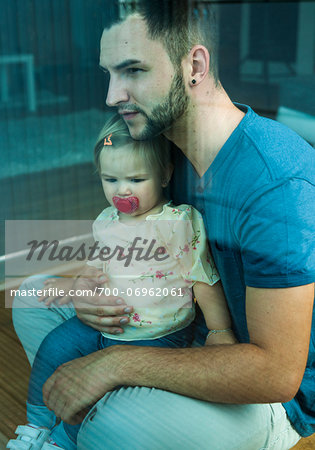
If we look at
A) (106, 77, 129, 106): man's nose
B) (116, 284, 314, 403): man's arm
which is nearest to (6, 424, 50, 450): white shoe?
(116, 284, 314, 403): man's arm

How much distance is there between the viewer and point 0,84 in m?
1.03

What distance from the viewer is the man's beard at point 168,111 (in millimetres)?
811

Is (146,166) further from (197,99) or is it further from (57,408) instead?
(57,408)

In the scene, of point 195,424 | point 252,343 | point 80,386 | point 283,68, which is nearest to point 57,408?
point 80,386

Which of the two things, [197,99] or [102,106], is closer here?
[197,99]

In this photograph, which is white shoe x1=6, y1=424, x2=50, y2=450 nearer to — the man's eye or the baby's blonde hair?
the baby's blonde hair

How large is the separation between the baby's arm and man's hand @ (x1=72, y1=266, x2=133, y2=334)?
126mm

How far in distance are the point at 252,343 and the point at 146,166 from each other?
0.33 meters

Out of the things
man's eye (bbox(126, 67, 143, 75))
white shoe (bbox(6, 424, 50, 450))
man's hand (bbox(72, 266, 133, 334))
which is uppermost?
man's eye (bbox(126, 67, 143, 75))

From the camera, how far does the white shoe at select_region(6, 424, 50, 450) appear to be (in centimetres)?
101

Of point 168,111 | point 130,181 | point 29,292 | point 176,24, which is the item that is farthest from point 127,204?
point 29,292

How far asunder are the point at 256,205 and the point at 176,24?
29 centimetres

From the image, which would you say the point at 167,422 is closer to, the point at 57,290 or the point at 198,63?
the point at 57,290

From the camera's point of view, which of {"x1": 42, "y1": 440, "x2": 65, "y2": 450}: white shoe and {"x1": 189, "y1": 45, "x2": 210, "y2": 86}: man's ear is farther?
{"x1": 42, "y1": 440, "x2": 65, "y2": 450}: white shoe
